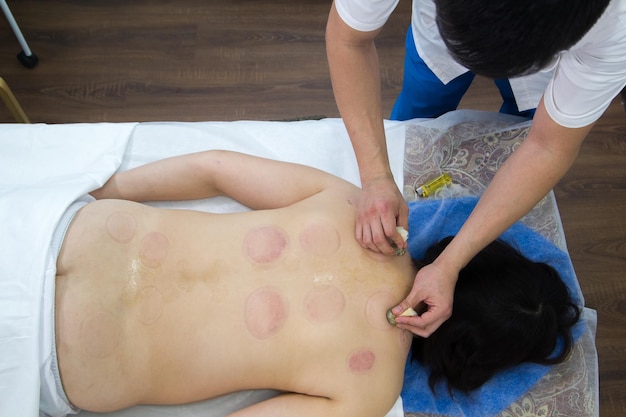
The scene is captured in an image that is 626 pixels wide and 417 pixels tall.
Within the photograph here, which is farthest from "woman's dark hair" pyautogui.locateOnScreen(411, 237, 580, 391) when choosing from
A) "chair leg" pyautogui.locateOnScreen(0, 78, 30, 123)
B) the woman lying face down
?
"chair leg" pyautogui.locateOnScreen(0, 78, 30, 123)

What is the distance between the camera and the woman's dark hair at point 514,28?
68 centimetres

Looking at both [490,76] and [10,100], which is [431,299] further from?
[10,100]

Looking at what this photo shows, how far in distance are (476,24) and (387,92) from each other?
167 cm

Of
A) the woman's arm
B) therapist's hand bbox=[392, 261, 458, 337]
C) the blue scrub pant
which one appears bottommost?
therapist's hand bbox=[392, 261, 458, 337]

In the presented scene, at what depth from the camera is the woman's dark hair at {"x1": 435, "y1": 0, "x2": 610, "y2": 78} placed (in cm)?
68

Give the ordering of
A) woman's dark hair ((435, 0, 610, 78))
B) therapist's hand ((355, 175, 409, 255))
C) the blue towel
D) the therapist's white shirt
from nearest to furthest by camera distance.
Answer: woman's dark hair ((435, 0, 610, 78)) < the therapist's white shirt < therapist's hand ((355, 175, 409, 255)) < the blue towel

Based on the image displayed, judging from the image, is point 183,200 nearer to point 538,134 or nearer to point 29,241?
point 29,241

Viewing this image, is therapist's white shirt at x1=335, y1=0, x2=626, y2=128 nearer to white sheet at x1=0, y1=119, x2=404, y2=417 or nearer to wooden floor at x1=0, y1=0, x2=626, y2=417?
white sheet at x1=0, y1=119, x2=404, y2=417

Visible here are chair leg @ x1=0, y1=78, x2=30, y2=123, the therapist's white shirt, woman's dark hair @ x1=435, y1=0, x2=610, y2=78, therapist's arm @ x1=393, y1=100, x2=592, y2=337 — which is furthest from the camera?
chair leg @ x1=0, y1=78, x2=30, y2=123

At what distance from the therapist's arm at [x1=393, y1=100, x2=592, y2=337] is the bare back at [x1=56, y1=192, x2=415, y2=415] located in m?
0.08

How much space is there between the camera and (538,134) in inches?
42.6

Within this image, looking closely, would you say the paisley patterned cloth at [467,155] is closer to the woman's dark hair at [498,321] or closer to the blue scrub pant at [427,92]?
the blue scrub pant at [427,92]

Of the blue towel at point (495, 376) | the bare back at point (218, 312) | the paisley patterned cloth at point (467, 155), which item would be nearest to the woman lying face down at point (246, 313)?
the bare back at point (218, 312)

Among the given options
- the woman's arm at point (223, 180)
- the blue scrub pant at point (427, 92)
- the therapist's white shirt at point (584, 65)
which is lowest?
the woman's arm at point (223, 180)
